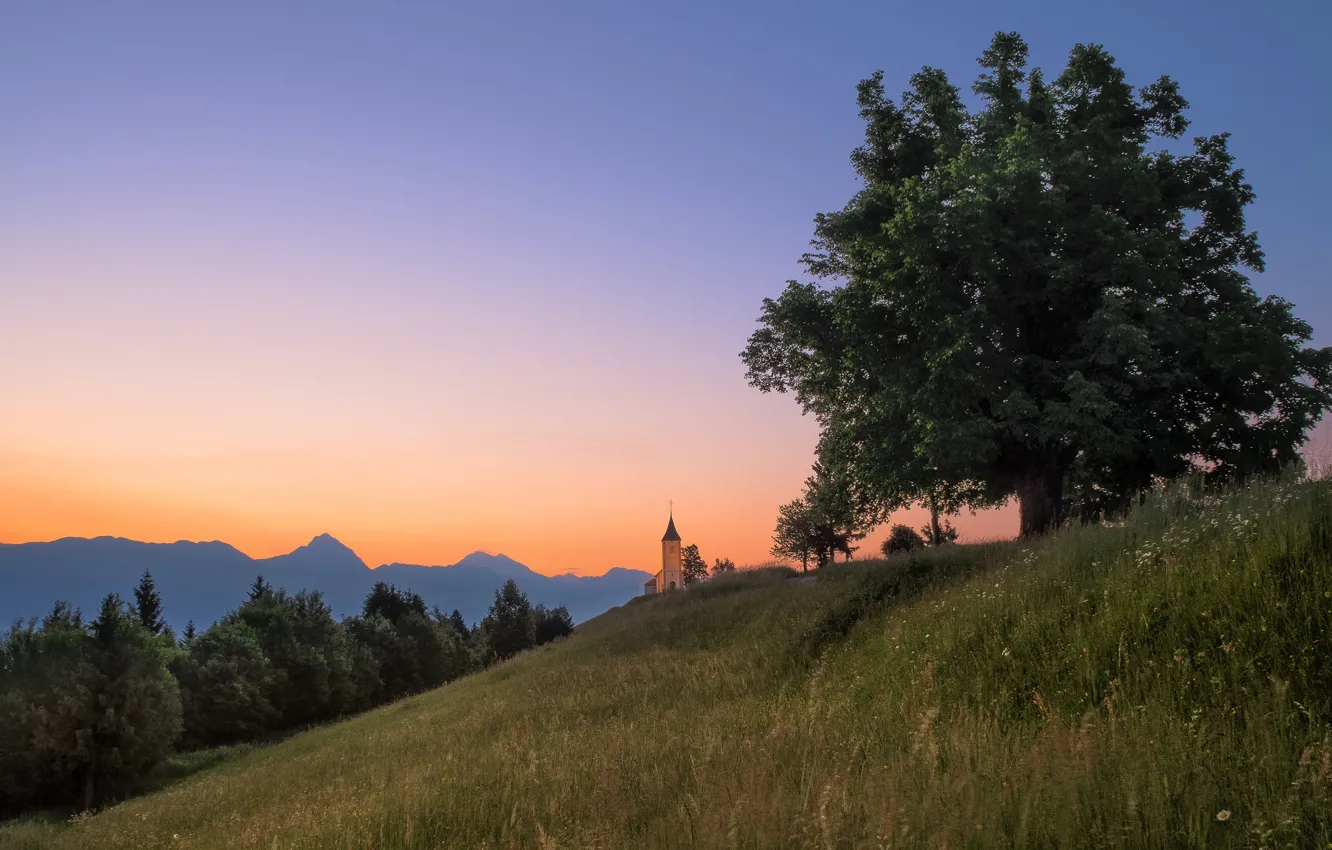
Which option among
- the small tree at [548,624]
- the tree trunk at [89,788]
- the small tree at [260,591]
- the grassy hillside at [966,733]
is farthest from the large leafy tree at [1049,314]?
the small tree at [548,624]

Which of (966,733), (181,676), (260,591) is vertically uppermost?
(260,591)

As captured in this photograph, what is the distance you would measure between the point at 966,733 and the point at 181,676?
201 feet

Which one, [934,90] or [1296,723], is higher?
[934,90]

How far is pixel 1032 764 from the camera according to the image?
5598 millimetres

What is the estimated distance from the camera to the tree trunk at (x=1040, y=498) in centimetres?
2172

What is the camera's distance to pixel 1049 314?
880 inches

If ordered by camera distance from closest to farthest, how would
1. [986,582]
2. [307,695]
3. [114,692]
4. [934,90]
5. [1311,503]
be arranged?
[1311,503] → [986,582] → [934,90] → [114,692] → [307,695]

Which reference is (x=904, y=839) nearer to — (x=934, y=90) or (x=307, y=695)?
(x=934, y=90)

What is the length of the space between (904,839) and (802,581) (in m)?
24.9

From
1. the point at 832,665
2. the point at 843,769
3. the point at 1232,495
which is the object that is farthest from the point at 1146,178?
the point at 843,769

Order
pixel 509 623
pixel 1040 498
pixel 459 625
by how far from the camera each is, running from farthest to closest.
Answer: pixel 459 625
pixel 509 623
pixel 1040 498

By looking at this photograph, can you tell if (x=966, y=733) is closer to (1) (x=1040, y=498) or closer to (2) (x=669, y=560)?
(1) (x=1040, y=498)

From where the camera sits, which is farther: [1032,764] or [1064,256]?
[1064,256]

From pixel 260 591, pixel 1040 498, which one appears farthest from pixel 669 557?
pixel 1040 498
